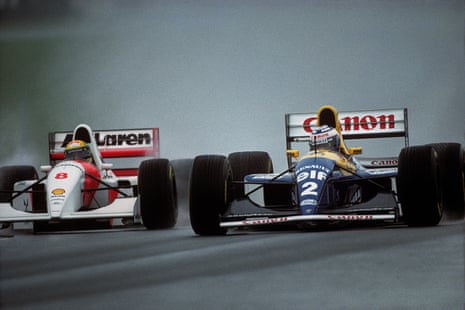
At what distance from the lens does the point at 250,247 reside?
322 cm

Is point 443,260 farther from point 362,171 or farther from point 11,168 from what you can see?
point 11,168

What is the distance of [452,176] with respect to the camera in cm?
473

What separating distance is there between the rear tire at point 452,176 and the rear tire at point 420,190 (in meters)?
0.71

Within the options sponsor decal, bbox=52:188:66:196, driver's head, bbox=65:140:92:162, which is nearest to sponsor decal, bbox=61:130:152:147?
driver's head, bbox=65:140:92:162

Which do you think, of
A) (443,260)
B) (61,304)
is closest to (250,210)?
(443,260)

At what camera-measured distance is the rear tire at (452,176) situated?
468 centimetres

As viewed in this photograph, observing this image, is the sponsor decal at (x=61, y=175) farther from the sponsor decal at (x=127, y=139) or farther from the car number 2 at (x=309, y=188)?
the car number 2 at (x=309, y=188)

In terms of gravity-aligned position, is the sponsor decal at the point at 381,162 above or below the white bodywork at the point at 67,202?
above

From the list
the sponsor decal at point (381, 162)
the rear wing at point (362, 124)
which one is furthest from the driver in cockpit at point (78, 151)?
the sponsor decal at point (381, 162)

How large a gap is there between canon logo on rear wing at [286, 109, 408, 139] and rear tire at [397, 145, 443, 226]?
224cm

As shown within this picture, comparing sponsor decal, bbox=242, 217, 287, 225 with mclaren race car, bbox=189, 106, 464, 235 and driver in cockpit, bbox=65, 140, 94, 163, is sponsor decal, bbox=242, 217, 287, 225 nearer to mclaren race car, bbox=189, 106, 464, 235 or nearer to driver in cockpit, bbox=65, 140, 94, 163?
mclaren race car, bbox=189, 106, 464, 235

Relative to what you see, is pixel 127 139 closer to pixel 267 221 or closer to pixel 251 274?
pixel 267 221

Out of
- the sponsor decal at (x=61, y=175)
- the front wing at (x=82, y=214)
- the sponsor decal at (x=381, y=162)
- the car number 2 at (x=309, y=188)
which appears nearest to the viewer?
the car number 2 at (x=309, y=188)

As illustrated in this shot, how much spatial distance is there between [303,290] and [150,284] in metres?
0.43
